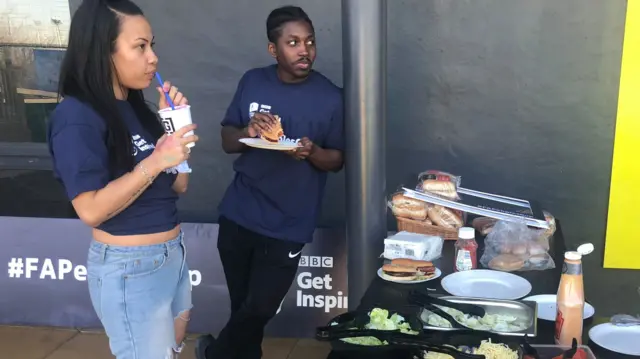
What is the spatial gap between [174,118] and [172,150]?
16cm

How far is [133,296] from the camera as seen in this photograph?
2035 millimetres

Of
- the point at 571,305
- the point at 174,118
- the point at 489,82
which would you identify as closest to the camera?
the point at 571,305

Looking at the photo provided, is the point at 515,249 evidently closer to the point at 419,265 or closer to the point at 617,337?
the point at 419,265

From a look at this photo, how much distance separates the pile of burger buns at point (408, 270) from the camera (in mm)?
2209

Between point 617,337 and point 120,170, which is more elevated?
point 120,170

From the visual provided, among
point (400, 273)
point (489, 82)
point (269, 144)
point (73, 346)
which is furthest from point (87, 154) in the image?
point (489, 82)

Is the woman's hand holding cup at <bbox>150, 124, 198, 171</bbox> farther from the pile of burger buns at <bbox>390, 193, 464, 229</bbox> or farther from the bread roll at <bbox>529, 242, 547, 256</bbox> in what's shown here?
the bread roll at <bbox>529, 242, 547, 256</bbox>

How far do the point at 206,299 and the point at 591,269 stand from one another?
253 cm

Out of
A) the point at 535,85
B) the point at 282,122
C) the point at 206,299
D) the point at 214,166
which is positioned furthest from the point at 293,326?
the point at 535,85

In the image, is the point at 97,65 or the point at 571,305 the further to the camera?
the point at 97,65

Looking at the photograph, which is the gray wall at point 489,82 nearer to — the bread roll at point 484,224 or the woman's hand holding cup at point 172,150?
the bread roll at point 484,224

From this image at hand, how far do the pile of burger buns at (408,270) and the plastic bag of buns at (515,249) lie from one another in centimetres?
29

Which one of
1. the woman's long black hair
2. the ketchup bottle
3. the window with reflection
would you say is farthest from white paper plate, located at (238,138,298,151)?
the window with reflection

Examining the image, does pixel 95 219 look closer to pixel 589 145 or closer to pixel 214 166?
pixel 214 166
